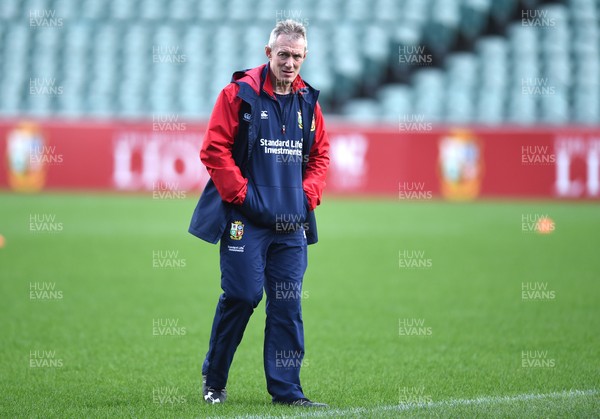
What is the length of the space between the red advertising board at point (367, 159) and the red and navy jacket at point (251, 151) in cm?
1730

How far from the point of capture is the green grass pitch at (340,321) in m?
6.68

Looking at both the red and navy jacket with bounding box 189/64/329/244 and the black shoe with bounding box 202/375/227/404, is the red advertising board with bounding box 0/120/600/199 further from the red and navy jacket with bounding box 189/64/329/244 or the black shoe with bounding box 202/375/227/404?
the black shoe with bounding box 202/375/227/404

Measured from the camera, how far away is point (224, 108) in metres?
6.24

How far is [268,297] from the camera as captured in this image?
21.3 feet

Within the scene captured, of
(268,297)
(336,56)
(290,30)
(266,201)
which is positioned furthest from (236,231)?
(336,56)

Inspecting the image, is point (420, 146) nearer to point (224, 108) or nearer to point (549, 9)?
point (549, 9)

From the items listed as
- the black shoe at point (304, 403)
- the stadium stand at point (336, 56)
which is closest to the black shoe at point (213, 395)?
the black shoe at point (304, 403)

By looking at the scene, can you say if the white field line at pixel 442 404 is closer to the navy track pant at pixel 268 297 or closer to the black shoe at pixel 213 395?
the navy track pant at pixel 268 297

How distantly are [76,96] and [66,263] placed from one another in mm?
15996

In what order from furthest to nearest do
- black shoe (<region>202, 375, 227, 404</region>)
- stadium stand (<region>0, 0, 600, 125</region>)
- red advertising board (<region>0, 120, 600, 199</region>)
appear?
stadium stand (<region>0, 0, 600, 125</region>)
red advertising board (<region>0, 120, 600, 199</region>)
black shoe (<region>202, 375, 227, 404</region>)

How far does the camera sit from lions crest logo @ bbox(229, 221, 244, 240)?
6.33 meters

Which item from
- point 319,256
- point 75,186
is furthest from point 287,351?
point 75,186

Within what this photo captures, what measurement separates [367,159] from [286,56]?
1793 centimetres

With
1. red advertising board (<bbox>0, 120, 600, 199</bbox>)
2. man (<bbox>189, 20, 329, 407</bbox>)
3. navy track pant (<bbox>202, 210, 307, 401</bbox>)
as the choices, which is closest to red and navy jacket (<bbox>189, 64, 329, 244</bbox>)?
man (<bbox>189, 20, 329, 407</bbox>)
